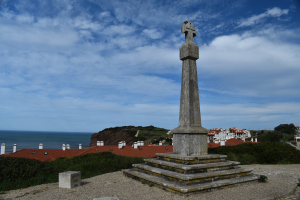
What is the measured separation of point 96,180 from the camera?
22.6 feet

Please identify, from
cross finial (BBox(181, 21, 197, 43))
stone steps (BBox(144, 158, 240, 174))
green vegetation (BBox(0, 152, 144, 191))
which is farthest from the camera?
cross finial (BBox(181, 21, 197, 43))

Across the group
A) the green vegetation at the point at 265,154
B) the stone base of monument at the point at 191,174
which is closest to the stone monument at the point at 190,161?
the stone base of monument at the point at 191,174

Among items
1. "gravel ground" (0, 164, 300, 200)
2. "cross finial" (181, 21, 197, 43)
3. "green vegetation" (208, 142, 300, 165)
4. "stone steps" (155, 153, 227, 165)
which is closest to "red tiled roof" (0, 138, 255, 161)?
"green vegetation" (208, 142, 300, 165)

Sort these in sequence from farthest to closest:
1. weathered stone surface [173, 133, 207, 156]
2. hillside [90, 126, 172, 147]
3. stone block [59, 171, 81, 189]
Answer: hillside [90, 126, 172, 147], weathered stone surface [173, 133, 207, 156], stone block [59, 171, 81, 189]

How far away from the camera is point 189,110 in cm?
702

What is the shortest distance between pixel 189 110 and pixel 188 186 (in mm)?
2635

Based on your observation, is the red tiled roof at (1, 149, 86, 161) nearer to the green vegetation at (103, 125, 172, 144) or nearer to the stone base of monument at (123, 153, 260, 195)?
the stone base of monument at (123, 153, 260, 195)

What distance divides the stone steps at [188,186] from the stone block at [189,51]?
4.17 metres

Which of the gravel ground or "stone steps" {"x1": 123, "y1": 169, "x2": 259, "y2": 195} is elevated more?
"stone steps" {"x1": 123, "y1": 169, "x2": 259, "y2": 195}

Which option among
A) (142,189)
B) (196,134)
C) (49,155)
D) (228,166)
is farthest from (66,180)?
(49,155)

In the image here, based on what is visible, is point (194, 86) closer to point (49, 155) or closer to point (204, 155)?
point (204, 155)

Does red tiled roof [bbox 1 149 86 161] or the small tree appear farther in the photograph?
the small tree

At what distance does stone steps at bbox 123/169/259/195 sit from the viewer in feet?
16.5

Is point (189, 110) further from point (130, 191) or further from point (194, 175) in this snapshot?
point (130, 191)
